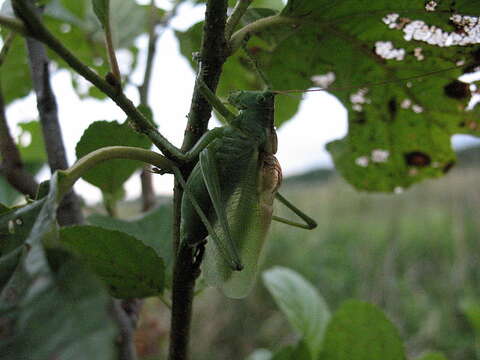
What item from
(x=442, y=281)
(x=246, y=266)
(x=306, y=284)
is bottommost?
(x=442, y=281)

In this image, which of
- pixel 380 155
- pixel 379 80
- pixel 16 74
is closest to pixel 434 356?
pixel 380 155

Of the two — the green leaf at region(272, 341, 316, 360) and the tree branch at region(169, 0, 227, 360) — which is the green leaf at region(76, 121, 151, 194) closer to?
the tree branch at region(169, 0, 227, 360)

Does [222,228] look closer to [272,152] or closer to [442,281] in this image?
[272,152]

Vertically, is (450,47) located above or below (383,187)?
above

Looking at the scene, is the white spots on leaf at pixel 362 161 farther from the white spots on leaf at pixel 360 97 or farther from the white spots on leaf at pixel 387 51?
the white spots on leaf at pixel 387 51

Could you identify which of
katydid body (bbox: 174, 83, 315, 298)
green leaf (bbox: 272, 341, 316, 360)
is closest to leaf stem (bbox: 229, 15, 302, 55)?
katydid body (bbox: 174, 83, 315, 298)

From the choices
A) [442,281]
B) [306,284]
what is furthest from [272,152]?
[442,281]
